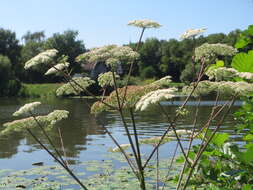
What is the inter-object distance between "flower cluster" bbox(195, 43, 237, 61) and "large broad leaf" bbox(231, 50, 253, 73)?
0.40 ft

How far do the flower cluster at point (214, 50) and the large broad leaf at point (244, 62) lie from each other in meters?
0.12

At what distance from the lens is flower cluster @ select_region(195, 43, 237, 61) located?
333 cm

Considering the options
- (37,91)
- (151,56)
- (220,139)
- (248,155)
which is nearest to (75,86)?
(220,139)

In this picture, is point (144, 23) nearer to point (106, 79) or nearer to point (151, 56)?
point (106, 79)

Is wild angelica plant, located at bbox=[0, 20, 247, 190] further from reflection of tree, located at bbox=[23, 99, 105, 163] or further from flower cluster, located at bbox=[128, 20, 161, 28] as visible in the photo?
reflection of tree, located at bbox=[23, 99, 105, 163]

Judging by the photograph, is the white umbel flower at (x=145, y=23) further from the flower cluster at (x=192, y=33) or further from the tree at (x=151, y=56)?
the tree at (x=151, y=56)

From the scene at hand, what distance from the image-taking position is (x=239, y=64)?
10.5 feet

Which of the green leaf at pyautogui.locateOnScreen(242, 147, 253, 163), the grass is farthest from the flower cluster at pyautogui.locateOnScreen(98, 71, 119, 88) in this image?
the grass

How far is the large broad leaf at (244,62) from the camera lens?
3170 millimetres

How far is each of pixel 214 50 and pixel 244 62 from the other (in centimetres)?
29

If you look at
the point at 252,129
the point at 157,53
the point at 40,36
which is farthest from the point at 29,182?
the point at 40,36

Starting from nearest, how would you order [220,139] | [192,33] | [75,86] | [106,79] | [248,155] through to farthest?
[248,155] → [220,139] → [192,33] → [75,86] → [106,79]

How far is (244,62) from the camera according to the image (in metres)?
3.19

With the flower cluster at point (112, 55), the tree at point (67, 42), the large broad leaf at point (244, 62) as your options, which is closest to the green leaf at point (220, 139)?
the large broad leaf at point (244, 62)
